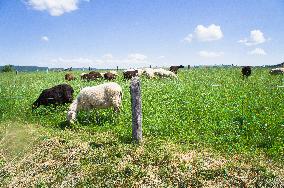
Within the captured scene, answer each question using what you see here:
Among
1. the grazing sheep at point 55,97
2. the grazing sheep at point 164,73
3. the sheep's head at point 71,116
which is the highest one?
the grazing sheep at point 164,73

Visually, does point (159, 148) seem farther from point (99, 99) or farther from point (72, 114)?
point (72, 114)

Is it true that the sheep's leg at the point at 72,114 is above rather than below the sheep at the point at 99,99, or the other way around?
below

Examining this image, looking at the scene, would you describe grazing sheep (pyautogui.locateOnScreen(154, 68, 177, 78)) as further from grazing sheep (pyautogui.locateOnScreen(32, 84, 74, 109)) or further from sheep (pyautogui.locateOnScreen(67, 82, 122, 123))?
sheep (pyautogui.locateOnScreen(67, 82, 122, 123))

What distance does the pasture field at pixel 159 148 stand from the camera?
32.6ft

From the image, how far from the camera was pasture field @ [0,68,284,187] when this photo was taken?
32.6 feet

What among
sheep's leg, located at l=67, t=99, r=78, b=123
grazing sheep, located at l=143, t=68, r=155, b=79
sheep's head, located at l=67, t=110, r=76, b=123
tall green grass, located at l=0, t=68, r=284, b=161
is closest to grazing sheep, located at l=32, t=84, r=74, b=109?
tall green grass, located at l=0, t=68, r=284, b=161

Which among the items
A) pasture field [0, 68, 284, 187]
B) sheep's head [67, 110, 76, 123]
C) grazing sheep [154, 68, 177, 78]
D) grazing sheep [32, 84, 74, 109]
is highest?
grazing sheep [154, 68, 177, 78]

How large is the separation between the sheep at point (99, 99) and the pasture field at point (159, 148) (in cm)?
51

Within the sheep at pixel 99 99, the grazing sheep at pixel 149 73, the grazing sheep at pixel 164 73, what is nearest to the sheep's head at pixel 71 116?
the sheep at pixel 99 99

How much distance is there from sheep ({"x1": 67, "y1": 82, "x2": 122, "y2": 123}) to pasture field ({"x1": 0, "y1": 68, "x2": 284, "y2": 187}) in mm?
510

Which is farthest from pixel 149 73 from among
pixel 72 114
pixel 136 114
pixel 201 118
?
pixel 136 114

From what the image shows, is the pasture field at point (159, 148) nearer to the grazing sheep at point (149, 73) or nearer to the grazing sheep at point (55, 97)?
the grazing sheep at point (55, 97)

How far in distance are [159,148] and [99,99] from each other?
16.1 ft

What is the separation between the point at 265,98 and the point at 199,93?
3824 millimetres
